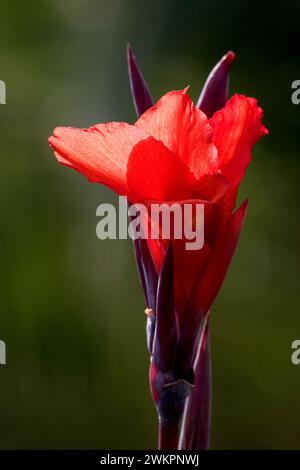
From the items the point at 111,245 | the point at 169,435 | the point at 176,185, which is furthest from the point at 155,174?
the point at 111,245

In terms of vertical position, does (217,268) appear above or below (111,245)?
below

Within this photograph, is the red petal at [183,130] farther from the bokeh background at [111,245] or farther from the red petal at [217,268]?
the bokeh background at [111,245]

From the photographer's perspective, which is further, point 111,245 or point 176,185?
point 111,245

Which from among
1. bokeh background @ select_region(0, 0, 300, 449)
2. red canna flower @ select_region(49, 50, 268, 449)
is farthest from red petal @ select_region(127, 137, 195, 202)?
bokeh background @ select_region(0, 0, 300, 449)

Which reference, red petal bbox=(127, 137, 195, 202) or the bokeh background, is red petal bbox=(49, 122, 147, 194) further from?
the bokeh background

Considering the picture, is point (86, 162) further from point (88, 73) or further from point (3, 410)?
point (88, 73)

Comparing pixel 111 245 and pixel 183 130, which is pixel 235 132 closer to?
pixel 183 130

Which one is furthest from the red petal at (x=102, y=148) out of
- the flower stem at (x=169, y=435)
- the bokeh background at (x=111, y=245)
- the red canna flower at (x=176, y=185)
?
the bokeh background at (x=111, y=245)
